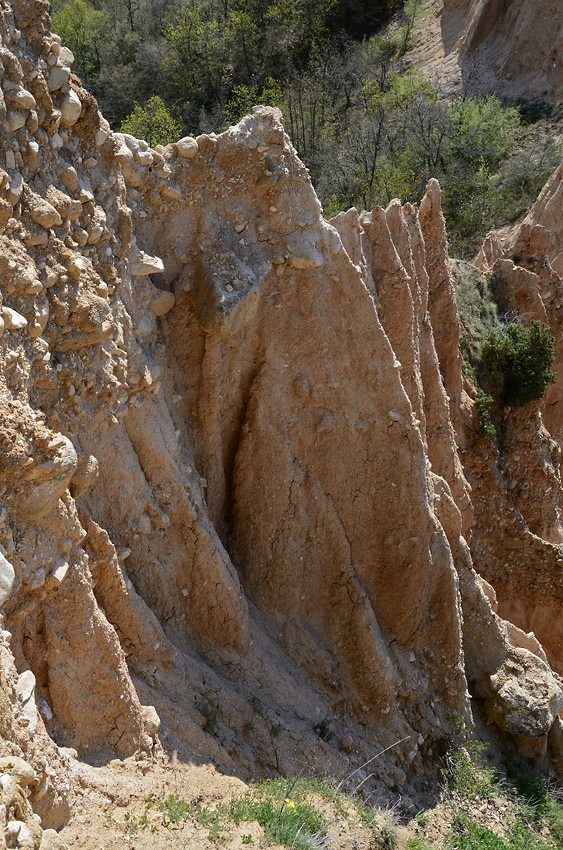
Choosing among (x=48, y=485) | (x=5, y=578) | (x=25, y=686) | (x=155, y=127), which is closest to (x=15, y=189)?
(x=48, y=485)

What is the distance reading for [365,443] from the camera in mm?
7000

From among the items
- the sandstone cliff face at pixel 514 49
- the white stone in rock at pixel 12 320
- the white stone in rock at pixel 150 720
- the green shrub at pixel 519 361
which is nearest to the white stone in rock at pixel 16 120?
the white stone in rock at pixel 12 320

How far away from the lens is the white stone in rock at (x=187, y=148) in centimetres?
550

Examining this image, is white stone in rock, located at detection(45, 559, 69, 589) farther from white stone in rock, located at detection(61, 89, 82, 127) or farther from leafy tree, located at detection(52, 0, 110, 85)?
leafy tree, located at detection(52, 0, 110, 85)

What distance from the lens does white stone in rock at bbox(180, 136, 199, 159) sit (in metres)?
5.50

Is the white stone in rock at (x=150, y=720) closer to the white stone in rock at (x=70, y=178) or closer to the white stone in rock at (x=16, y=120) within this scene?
the white stone in rock at (x=70, y=178)

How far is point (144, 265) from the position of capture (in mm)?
5223

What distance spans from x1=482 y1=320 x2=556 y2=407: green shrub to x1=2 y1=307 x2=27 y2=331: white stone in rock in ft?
30.5

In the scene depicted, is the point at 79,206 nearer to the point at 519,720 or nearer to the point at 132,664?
the point at 132,664

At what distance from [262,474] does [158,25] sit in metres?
39.1

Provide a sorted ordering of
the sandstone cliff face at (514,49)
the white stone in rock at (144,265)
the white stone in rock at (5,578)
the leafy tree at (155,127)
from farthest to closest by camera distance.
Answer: the sandstone cliff face at (514,49)
the leafy tree at (155,127)
the white stone in rock at (144,265)
the white stone in rock at (5,578)

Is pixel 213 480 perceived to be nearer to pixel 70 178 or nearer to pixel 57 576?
pixel 57 576

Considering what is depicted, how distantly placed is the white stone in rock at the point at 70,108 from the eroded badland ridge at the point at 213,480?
2 centimetres

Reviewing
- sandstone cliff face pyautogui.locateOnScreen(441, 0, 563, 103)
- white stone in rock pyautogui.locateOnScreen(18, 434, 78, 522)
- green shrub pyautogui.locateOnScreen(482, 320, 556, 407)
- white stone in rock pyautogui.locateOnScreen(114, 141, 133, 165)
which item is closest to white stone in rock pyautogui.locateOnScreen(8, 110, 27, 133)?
white stone in rock pyautogui.locateOnScreen(114, 141, 133, 165)
